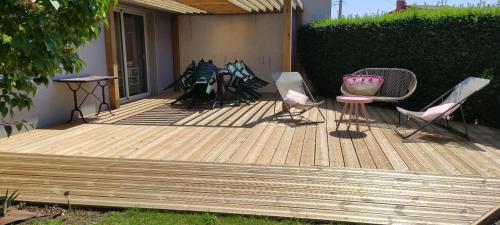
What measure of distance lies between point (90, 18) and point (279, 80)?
14.4 ft

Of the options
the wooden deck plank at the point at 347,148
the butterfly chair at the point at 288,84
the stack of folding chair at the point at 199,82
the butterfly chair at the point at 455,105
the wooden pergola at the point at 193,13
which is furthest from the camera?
the stack of folding chair at the point at 199,82

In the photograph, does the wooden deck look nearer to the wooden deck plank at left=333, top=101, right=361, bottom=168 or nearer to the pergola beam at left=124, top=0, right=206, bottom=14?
the wooden deck plank at left=333, top=101, right=361, bottom=168

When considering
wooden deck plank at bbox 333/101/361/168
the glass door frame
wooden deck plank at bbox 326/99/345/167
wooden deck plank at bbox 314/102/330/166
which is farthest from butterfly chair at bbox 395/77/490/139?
the glass door frame

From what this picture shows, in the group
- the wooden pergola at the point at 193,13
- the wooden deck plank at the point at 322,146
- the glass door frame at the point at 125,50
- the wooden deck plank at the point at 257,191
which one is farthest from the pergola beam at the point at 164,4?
the wooden deck plank at the point at 257,191

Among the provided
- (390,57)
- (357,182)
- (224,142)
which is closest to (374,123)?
(390,57)

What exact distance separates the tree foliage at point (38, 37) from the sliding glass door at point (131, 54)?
6.33 metres

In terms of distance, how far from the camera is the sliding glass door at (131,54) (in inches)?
319

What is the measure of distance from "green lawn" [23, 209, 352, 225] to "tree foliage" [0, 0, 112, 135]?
36.0 inches

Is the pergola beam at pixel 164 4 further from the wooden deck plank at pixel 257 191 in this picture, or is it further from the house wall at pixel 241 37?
the wooden deck plank at pixel 257 191

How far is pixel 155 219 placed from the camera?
2.51 m

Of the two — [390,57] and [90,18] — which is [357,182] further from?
[390,57]

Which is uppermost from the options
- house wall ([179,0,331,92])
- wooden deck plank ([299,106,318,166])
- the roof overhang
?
the roof overhang

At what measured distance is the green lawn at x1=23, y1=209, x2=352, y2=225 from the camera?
2455mm

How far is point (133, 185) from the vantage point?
10.2 ft
